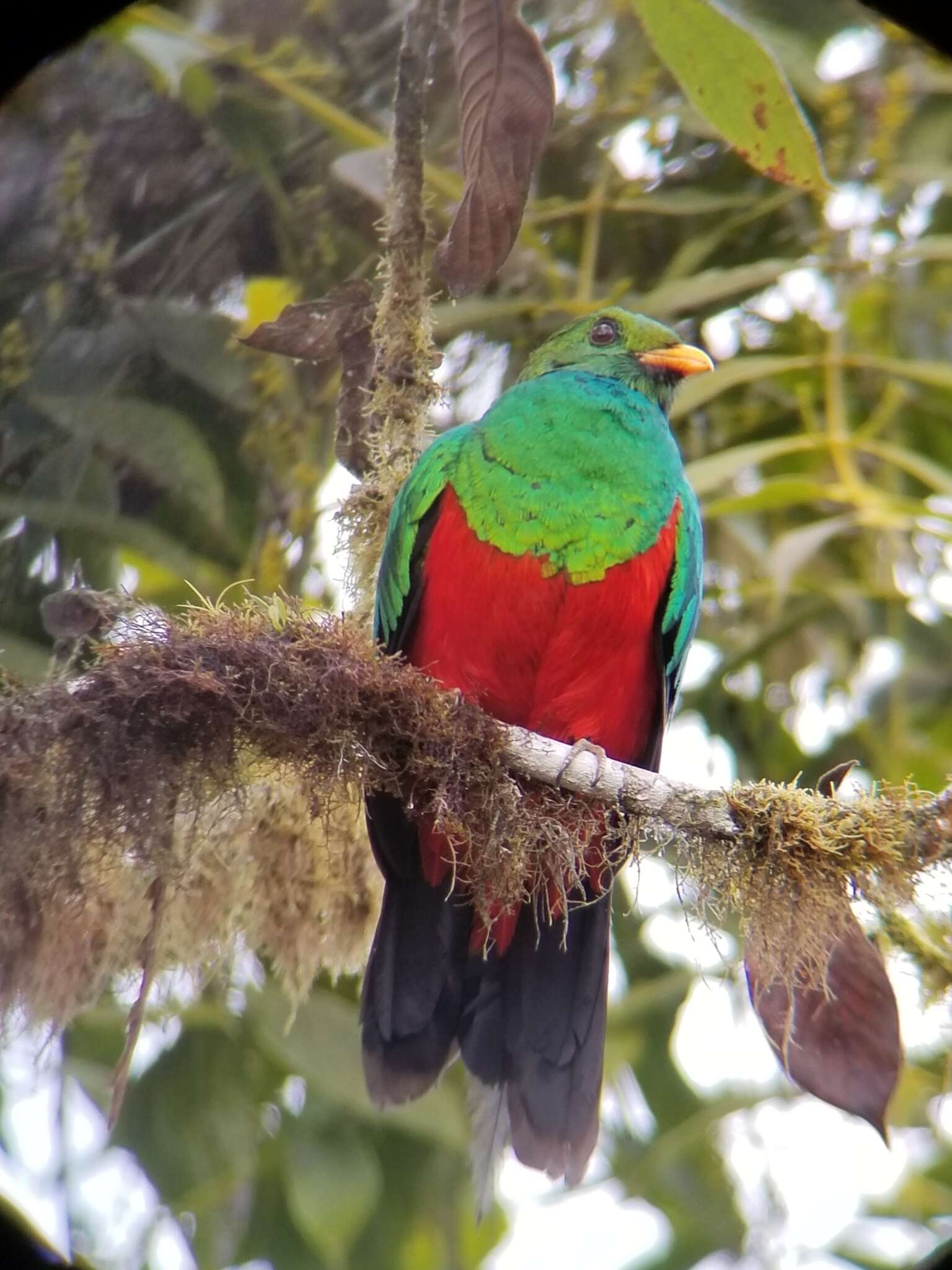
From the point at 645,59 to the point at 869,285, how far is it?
37.3 inches

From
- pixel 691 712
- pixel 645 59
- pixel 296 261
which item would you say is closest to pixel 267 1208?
pixel 691 712

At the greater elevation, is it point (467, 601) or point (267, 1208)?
point (467, 601)

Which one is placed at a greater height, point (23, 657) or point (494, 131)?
point (494, 131)

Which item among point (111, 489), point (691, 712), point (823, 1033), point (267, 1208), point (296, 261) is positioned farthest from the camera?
point (691, 712)

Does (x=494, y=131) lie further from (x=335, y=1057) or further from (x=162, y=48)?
(x=335, y=1057)

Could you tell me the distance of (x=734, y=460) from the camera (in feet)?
11.9

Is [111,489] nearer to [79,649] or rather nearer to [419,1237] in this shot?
[79,649]

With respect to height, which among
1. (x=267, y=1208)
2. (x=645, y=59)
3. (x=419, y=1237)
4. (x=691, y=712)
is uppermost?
(x=645, y=59)

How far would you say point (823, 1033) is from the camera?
271cm

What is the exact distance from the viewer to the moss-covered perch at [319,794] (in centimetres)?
229

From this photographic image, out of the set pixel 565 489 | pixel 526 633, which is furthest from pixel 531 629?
pixel 565 489

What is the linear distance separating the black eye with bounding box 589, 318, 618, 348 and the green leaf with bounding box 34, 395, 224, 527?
940 millimetres

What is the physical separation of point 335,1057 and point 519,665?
1.17 m

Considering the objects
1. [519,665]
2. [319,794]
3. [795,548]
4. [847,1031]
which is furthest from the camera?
[795,548]
